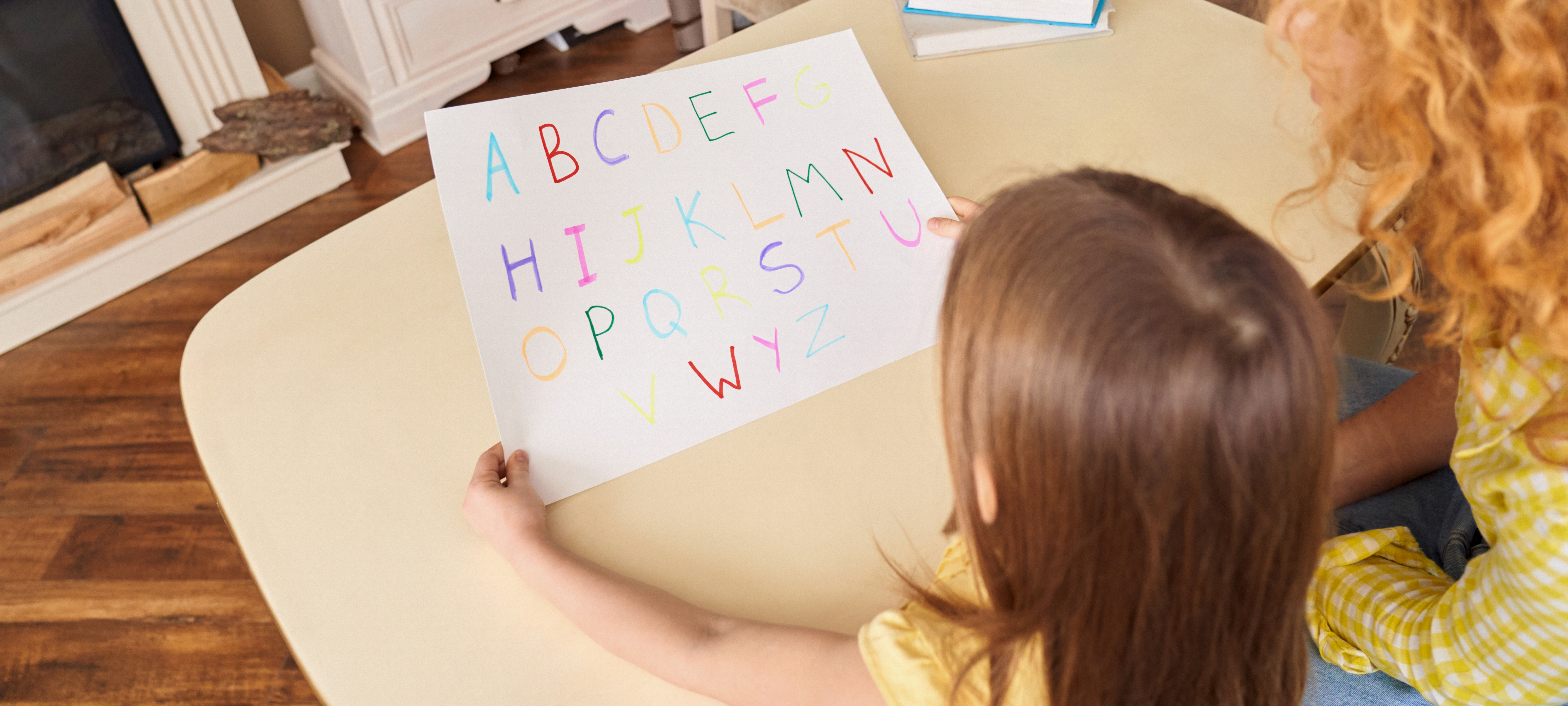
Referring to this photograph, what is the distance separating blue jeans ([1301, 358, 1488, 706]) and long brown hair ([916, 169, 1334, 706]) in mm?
150

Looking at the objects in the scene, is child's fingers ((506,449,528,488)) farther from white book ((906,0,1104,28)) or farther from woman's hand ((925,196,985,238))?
white book ((906,0,1104,28))

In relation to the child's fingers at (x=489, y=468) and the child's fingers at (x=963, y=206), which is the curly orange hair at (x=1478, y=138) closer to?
the child's fingers at (x=963, y=206)

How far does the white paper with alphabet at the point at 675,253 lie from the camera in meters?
0.57

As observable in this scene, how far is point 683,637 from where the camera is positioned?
48 cm

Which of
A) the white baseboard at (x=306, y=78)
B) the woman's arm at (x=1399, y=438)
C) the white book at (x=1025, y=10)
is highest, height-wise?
the white book at (x=1025, y=10)

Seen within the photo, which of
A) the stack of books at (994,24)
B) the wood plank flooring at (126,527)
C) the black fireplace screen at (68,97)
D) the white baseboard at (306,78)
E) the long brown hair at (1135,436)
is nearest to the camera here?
the long brown hair at (1135,436)

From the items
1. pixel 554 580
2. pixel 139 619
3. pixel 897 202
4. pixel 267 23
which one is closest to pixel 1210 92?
pixel 897 202

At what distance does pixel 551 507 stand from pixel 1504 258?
0.52 metres

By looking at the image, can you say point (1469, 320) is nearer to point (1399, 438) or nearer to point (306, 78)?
point (1399, 438)

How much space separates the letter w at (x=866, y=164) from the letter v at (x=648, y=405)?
240 millimetres

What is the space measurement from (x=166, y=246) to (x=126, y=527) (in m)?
0.50

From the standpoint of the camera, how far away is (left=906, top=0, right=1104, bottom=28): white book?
84 cm

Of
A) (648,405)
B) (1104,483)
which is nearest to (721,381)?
(648,405)

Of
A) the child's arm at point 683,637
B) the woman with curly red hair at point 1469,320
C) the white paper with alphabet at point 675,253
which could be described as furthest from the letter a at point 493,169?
the woman with curly red hair at point 1469,320
